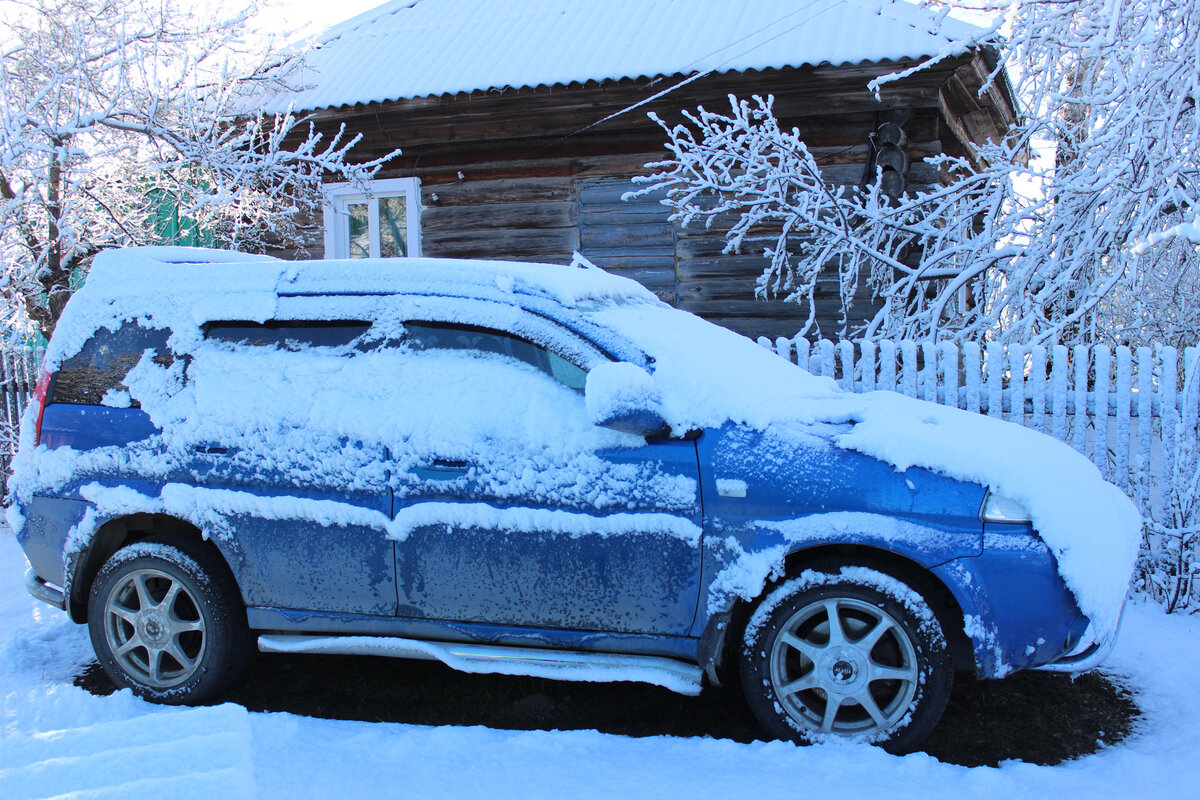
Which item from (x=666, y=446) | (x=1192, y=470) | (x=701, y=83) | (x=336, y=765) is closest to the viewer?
(x=336, y=765)

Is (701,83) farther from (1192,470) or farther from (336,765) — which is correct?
(336,765)

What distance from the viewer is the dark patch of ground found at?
3.23m

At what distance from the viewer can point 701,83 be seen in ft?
27.1

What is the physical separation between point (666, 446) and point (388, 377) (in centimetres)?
114

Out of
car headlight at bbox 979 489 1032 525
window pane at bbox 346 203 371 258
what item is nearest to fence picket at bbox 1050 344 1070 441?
car headlight at bbox 979 489 1032 525

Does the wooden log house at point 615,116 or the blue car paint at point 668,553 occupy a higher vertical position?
the wooden log house at point 615,116

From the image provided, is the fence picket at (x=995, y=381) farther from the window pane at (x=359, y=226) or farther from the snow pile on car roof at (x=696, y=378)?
the window pane at (x=359, y=226)

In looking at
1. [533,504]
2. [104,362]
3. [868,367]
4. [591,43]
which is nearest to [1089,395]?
[868,367]

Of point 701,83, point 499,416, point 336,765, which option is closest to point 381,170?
point 701,83

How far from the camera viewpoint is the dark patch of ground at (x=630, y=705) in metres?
3.23

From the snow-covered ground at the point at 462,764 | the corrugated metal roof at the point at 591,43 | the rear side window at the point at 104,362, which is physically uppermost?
the corrugated metal roof at the point at 591,43

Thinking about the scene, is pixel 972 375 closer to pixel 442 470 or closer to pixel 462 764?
pixel 442 470

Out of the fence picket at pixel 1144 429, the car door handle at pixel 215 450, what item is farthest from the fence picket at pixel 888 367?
the car door handle at pixel 215 450

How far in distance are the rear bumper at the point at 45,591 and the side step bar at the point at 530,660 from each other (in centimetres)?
99
